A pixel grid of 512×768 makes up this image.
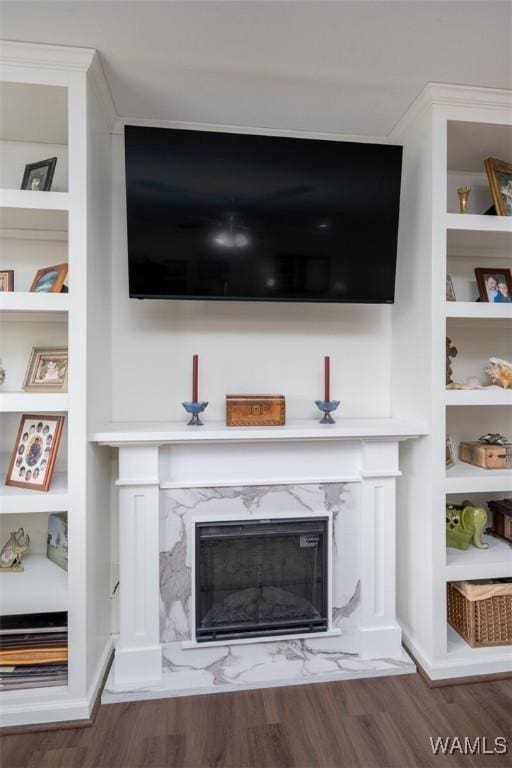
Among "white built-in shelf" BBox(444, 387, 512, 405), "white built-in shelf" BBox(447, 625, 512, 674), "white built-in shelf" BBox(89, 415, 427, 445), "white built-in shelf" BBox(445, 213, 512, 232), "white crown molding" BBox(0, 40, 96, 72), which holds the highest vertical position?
"white crown molding" BBox(0, 40, 96, 72)

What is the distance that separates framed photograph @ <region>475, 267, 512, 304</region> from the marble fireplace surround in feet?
2.52

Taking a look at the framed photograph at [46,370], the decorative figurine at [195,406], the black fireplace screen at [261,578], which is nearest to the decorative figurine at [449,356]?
the black fireplace screen at [261,578]

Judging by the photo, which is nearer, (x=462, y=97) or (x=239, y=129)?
(x=462, y=97)

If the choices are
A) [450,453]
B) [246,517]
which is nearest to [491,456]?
[450,453]

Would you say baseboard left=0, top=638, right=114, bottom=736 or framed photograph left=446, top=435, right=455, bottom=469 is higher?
framed photograph left=446, top=435, right=455, bottom=469

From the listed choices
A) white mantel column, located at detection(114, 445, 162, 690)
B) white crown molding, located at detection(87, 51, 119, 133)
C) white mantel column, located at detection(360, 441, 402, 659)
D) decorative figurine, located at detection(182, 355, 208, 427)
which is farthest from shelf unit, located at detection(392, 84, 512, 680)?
white crown molding, located at detection(87, 51, 119, 133)

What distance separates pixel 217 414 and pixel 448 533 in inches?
49.4

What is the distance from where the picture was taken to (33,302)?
154cm

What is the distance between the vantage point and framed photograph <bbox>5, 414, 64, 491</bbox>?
162cm

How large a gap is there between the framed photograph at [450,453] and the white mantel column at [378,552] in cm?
28

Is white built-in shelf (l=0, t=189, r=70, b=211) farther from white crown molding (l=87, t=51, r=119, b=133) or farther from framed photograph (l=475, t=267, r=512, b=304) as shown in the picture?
framed photograph (l=475, t=267, r=512, b=304)

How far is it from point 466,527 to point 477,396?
2.14ft

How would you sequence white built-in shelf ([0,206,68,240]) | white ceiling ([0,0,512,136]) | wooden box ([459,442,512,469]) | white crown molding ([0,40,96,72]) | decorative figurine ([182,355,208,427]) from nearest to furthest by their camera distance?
1. white ceiling ([0,0,512,136])
2. white crown molding ([0,40,96,72])
3. white built-in shelf ([0,206,68,240])
4. decorative figurine ([182,355,208,427])
5. wooden box ([459,442,512,469])

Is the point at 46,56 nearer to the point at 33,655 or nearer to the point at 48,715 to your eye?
the point at 33,655
